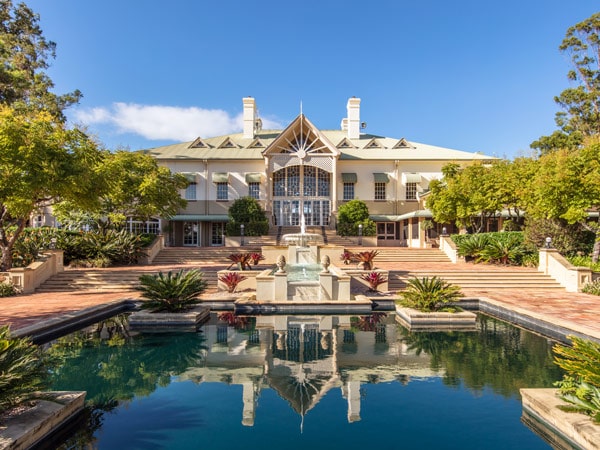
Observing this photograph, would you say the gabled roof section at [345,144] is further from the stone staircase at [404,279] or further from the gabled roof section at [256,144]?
the stone staircase at [404,279]

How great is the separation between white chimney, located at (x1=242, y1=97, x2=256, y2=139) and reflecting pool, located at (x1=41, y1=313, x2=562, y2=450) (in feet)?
102

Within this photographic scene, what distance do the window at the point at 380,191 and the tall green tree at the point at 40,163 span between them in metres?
24.1

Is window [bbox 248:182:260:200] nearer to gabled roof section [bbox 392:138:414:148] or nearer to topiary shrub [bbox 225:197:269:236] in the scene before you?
topiary shrub [bbox 225:197:269:236]

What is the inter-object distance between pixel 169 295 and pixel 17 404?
5.95 metres

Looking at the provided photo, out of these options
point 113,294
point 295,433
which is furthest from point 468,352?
point 113,294

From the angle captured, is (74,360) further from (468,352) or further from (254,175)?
(254,175)

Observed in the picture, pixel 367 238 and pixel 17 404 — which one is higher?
pixel 367 238

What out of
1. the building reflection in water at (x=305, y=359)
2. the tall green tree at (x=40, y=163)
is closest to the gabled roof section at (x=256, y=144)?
the tall green tree at (x=40, y=163)

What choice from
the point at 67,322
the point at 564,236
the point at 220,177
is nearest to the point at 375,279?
the point at 67,322

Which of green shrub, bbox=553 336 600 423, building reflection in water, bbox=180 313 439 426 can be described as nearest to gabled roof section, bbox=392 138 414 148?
building reflection in water, bbox=180 313 439 426

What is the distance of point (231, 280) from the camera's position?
13734mm

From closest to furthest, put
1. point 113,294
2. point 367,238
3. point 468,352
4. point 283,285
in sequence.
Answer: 1. point 468,352
2. point 283,285
3. point 113,294
4. point 367,238

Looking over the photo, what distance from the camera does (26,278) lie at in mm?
14430

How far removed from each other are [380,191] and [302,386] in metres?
29.4
